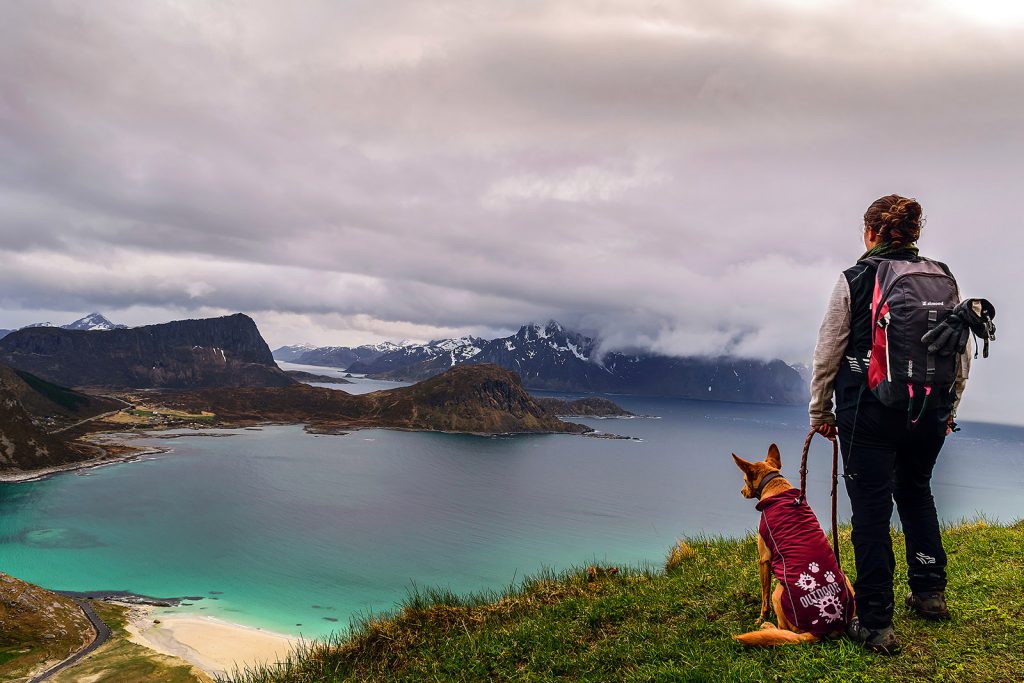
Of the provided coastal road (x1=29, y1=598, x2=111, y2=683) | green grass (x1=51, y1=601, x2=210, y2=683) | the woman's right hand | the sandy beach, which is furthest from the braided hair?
coastal road (x1=29, y1=598, x2=111, y2=683)

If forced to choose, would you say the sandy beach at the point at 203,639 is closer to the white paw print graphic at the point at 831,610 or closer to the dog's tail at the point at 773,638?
the dog's tail at the point at 773,638

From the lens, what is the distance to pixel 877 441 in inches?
165

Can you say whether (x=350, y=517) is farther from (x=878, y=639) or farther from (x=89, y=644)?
(x=878, y=639)

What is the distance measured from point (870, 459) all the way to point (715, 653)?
2073mm

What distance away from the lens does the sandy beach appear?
38875 millimetres

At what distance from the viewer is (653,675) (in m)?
4.11

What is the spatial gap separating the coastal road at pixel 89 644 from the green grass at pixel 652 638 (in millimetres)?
44466

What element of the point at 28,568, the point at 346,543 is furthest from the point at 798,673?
the point at 28,568

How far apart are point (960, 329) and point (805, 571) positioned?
88.7 inches

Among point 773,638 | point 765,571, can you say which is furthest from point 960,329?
point 773,638

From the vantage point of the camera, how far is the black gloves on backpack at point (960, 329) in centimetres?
378

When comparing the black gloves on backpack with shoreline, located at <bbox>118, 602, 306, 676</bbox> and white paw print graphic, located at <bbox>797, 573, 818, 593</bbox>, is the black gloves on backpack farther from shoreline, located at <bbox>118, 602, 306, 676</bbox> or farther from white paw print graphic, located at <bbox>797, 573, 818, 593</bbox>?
shoreline, located at <bbox>118, 602, 306, 676</bbox>

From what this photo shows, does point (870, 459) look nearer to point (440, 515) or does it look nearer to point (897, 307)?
point (897, 307)

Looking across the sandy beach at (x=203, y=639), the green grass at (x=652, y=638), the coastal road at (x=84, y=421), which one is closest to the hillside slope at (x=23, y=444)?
the coastal road at (x=84, y=421)
